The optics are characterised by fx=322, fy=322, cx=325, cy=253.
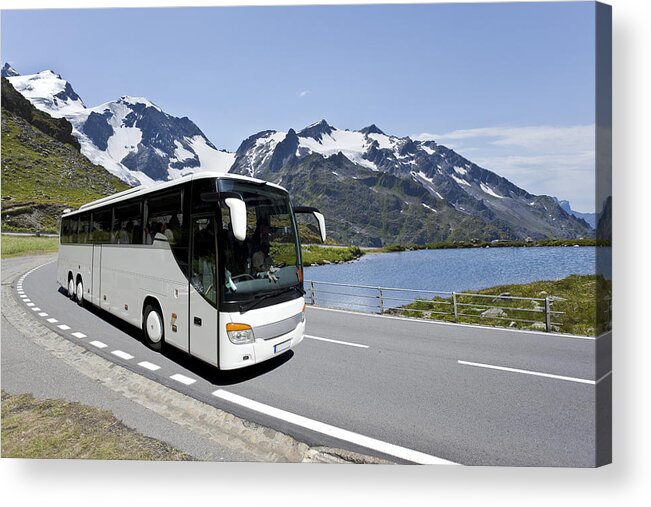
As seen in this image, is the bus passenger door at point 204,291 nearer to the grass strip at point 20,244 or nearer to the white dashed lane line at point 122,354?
the white dashed lane line at point 122,354

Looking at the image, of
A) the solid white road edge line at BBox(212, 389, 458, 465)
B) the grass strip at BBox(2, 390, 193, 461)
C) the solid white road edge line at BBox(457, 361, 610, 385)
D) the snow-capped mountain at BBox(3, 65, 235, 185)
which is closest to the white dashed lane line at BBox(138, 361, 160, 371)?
the grass strip at BBox(2, 390, 193, 461)

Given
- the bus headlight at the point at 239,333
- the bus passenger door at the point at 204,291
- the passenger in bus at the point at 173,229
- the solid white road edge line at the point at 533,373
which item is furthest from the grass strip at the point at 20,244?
the solid white road edge line at the point at 533,373

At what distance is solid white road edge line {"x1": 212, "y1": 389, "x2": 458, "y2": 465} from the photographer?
123 inches

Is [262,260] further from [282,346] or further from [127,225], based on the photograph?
[127,225]

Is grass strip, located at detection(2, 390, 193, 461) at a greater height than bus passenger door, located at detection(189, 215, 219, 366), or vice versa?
bus passenger door, located at detection(189, 215, 219, 366)

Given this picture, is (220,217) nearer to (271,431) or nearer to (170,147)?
(170,147)

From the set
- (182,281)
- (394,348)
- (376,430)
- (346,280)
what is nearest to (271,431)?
(376,430)

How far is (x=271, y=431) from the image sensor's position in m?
3.41

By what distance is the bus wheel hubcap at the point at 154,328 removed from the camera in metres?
5.12

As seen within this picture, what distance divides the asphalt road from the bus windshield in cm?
131

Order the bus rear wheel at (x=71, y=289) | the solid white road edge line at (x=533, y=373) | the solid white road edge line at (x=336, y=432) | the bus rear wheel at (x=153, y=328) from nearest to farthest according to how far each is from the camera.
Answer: the solid white road edge line at (x=336, y=432) → the solid white road edge line at (x=533, y=373) → the bus rear wheel at (x=153, y=328) → the bus rear wheel at (x=71, y=289)

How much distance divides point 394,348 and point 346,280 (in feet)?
19.8

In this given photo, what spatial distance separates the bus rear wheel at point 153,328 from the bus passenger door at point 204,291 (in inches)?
40.8

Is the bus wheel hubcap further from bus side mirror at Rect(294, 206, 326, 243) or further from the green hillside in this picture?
bus side mirror at Rect(294, 206, 326, 243)
